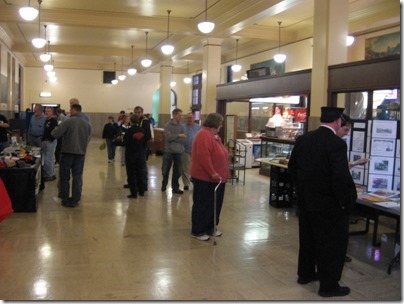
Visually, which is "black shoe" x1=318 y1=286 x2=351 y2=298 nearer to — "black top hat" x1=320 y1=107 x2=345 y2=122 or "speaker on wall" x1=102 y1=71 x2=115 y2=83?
"black top hat" x1=320 y1=107 x2=345 y2=122

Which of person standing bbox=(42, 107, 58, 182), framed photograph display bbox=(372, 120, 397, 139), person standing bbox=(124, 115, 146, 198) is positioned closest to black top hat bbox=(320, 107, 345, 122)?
framed photograph display bbox=(372, 120, 397, 139)

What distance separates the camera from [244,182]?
32.2 ft

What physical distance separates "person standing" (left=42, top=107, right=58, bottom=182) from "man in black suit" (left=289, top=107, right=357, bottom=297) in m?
6.08

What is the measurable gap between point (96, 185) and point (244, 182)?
325 centimetres

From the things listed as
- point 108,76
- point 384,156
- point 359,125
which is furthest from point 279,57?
point 108,76

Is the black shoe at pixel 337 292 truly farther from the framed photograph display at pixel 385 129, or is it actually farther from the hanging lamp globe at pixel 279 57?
the hanging lamp globe at pixel 279 57

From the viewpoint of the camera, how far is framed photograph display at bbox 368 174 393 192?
17.3 ft

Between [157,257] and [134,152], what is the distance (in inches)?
126

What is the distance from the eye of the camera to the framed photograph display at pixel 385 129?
207 inches

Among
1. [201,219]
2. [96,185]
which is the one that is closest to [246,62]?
[96,185]

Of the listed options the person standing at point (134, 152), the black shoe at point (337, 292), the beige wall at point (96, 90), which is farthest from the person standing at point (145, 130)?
the beige wall at point (96, 90)

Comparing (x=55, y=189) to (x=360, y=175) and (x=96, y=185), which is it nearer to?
(x=96, y=185)

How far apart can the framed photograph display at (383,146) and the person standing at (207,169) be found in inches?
72.4

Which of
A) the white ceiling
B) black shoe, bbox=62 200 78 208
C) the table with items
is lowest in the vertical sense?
Result: black shoe, bbox=62 200 78 208
